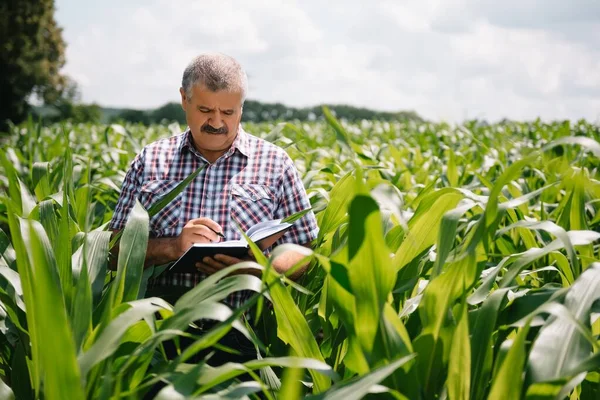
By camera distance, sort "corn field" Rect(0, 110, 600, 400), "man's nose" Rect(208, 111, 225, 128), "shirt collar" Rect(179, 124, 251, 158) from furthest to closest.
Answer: "shirt collar" Rect(179, 124, 251, 158) → "man's nose" Rect(208, 111, 225, 128) → "corn field" Rect(0, 110, 600, 400)

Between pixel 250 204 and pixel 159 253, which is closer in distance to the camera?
pixel 159 253

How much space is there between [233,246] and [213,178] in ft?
1.83

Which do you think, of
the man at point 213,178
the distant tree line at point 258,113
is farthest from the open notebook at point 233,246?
the distant tree line at point 258,113

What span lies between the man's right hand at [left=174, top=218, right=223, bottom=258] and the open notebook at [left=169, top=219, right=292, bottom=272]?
0.07m

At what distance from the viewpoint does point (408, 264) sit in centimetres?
154

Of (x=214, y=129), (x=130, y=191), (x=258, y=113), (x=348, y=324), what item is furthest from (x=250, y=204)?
(x=258, y=113)

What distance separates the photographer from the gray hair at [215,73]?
2016 millimetres

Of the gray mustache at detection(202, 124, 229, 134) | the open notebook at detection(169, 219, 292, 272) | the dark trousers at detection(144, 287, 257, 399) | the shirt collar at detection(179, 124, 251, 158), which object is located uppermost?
the gray mustache at detection(202, 124, 229, 134)

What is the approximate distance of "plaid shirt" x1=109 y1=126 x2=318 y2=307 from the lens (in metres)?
2.11

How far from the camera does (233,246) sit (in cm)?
165

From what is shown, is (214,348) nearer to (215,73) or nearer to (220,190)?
(220,190)

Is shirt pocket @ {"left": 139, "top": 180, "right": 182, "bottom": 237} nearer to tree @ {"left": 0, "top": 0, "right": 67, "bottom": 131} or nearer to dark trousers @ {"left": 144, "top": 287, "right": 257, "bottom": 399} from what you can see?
dark trousers @ {"left": 144, "top": 287, "right": 257, "bottom": 399}

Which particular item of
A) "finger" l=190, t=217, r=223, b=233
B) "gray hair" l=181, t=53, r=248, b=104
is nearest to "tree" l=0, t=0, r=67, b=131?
"gray hair" l=181, t=53, r=248, b=104

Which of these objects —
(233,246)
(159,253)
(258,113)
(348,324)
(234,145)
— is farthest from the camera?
(258,113)
